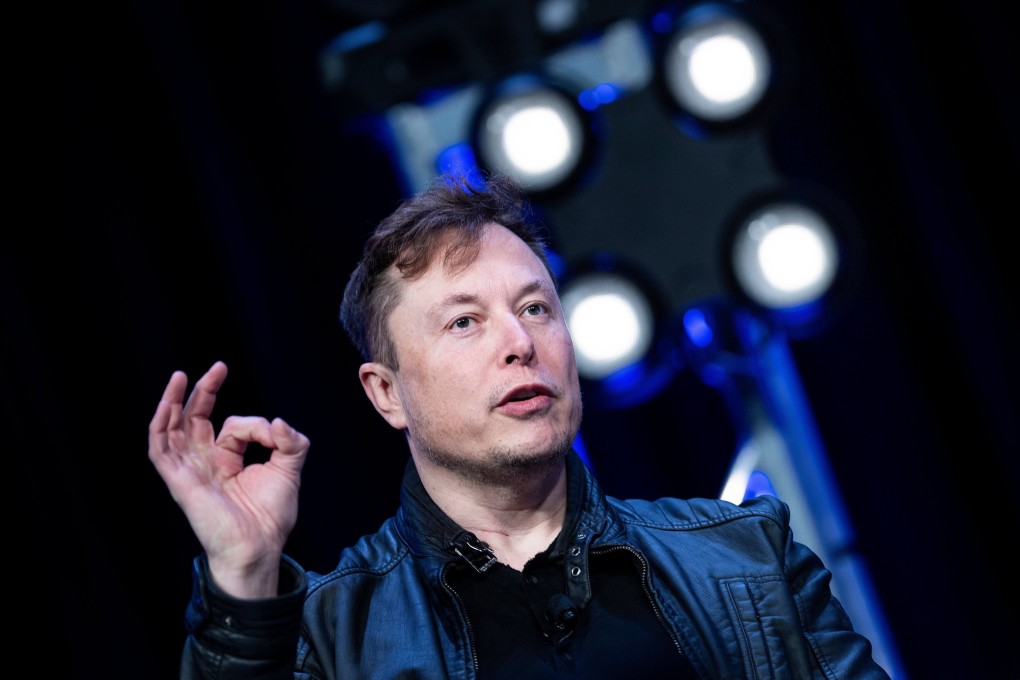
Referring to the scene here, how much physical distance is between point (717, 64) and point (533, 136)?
1.21 feet

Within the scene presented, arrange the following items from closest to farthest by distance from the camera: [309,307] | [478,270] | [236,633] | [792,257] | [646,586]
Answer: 1. [236,633]
2. [646,586]
3. [478,270]
4. [792,257]
5. [309,307]

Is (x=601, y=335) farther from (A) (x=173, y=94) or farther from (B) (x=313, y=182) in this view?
(A) (x=173, y=94)

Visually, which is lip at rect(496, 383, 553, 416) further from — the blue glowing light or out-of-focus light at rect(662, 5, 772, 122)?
out-of-focus light at rect(662, 5, 772, 122)

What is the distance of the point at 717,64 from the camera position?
2111 mm

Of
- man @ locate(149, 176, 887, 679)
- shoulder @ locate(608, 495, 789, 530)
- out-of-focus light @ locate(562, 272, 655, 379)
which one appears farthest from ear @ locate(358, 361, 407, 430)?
out-of-focus light @ locate(562, 272, 655, 379)

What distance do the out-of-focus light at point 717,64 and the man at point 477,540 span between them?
0.54m

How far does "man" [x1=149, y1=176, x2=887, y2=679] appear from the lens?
4.35 feet

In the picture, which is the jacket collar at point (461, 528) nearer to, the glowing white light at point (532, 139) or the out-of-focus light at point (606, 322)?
the out-of-focus light at point (606, 322)

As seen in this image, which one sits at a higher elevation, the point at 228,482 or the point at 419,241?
the point at 419,241

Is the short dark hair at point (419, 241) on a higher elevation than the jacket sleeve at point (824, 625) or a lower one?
higher

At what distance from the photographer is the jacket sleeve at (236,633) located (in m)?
1.28

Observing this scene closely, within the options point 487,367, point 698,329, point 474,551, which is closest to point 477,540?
point 474,551

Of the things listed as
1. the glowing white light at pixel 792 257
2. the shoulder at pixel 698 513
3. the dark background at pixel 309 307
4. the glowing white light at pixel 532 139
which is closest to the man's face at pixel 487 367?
the shoulder at pixel 698 513

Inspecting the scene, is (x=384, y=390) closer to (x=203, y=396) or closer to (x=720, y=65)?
(x=203, y=396)
